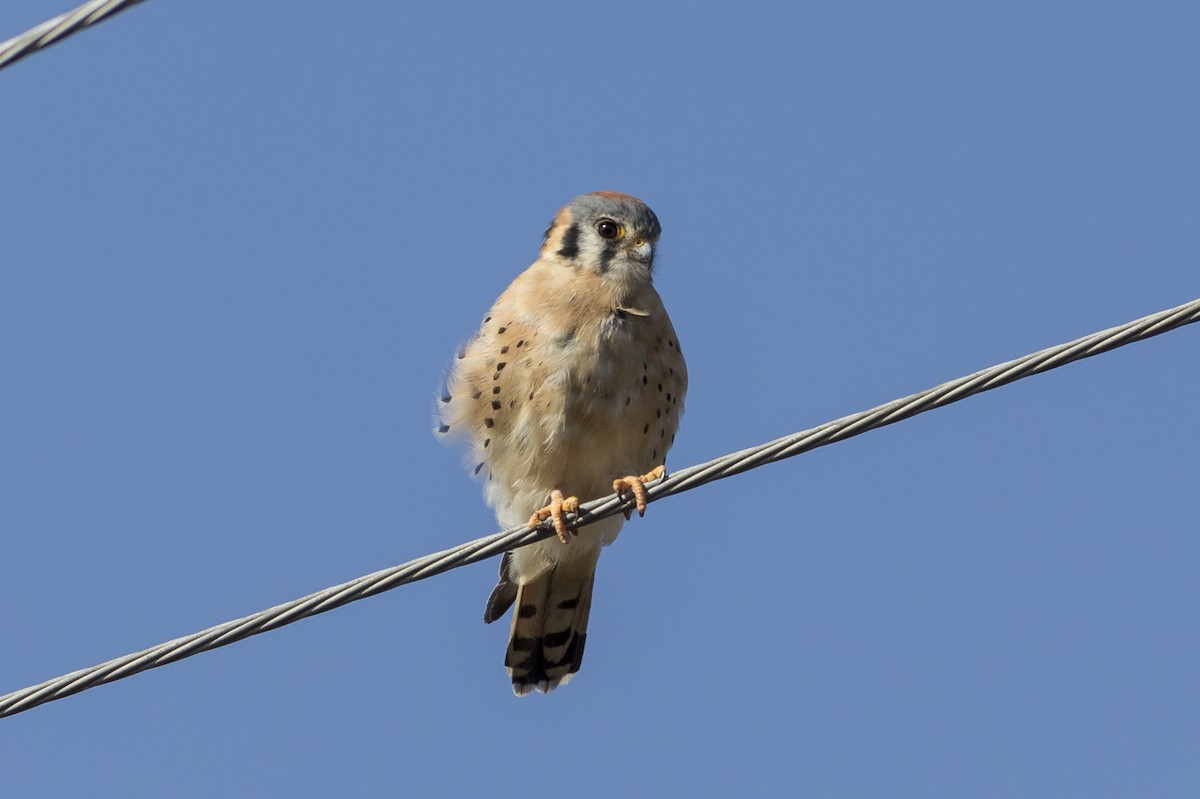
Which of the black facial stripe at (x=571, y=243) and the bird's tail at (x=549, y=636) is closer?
the black facial stripe at (x=571, y=243)

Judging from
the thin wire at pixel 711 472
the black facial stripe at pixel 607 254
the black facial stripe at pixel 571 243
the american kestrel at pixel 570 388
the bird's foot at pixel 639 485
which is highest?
the black facial stripe at pixel 571 243

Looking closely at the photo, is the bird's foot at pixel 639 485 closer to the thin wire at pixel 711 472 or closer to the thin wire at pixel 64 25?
the thin wire at pixel 711 472

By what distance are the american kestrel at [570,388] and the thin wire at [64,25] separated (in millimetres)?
2505

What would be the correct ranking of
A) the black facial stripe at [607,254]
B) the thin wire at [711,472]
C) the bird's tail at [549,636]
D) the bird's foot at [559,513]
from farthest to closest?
1. the bird's tail at [549,636]
2. the black facial stripe at [607,254]
3. the bird's foot at [559,513]
4. the thin wire at [711,472]

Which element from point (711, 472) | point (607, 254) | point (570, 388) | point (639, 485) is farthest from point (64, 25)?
point (607, 254)

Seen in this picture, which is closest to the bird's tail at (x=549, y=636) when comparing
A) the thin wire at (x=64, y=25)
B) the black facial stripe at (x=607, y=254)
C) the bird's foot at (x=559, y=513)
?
the bird's foot at (x=559, y=513)

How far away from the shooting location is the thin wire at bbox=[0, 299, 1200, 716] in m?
3.79

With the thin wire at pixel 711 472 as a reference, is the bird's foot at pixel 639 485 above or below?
above

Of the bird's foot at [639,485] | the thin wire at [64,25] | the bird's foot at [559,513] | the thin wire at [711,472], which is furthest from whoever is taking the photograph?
the bird's foot at [559,513]

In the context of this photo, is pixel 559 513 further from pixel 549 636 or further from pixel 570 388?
pixel 549 636

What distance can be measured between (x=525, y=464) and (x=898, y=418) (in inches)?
88.1

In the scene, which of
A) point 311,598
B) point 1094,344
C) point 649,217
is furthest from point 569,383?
point 1094,344

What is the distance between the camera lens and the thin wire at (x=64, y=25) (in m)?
3.43

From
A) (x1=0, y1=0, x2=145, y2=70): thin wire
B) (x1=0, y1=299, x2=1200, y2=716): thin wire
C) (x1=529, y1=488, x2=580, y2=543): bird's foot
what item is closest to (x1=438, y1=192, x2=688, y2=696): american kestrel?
(x1=529, y1=488, x2=580, y2=543): bird's foot
